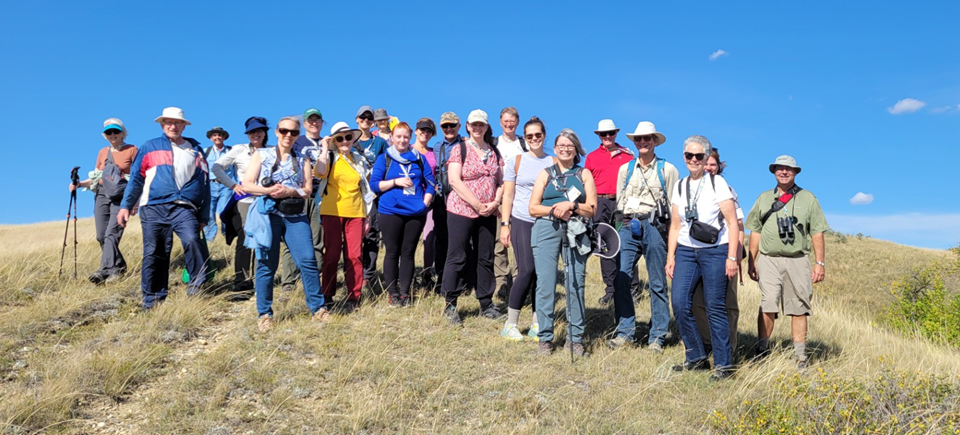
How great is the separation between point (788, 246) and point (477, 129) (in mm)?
3355

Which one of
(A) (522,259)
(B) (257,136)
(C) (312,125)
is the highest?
(C) (312,125)

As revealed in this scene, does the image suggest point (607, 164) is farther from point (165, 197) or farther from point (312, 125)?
point (165, 197)

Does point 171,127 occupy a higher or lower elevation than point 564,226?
higher

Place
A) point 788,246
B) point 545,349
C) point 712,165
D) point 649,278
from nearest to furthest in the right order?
point 545,349 → point 788,246 → point 649,278 → point 712,165

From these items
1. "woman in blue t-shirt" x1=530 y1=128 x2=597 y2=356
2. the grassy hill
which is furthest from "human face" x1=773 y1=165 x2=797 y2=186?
"woman in blue t-shirt" x1=530 y1=128 x2=597 y2=356

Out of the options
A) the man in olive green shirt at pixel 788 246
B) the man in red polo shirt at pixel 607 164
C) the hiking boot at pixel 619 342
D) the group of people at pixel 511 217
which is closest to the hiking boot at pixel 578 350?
the group of people at pixel 511 217

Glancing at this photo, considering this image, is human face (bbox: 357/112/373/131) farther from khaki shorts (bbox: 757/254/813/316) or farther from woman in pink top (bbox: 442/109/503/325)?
khaki shorts (bbox: 757/254/813/316)

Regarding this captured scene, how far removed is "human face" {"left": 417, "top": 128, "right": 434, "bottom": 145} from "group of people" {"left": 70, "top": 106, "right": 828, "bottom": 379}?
18mm

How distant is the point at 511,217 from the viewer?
6566 mm

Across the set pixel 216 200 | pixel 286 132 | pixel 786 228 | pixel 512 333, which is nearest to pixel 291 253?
pixel 286 132

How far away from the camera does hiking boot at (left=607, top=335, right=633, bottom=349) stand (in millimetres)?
6477

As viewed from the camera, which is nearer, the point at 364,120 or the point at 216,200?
the point at 364,120

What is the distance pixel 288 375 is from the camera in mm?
5363

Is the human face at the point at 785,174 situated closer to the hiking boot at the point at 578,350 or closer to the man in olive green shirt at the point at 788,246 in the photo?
the man in olive green shirt at the point at 788,246
